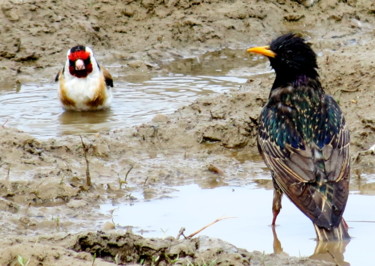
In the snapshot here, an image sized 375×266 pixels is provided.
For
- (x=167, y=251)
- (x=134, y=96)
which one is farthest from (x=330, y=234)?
(x=134, y=96)

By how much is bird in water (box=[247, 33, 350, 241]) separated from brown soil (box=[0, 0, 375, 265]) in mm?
894

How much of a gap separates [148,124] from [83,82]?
260 cm

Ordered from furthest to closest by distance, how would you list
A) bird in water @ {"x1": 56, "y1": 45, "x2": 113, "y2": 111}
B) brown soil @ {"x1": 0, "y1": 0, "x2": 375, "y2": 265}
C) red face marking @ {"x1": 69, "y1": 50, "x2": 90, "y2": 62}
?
red face marking @ {"x1": 69, "y1": 50, "x2": 90, "y2": 62} < bird in water @ {"x1": 56, "y1": 45, "x2": 113, "y2": 111} < brown soil @ {"x1": 0, "y1": 0, "x2": 375, "y2": 265}

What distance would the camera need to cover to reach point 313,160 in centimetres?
720

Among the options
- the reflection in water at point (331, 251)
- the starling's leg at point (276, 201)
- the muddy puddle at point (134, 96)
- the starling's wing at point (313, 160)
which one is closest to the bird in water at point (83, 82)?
the muddy puddle at point (134, 96)

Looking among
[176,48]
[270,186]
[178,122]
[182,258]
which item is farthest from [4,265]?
[176,48]

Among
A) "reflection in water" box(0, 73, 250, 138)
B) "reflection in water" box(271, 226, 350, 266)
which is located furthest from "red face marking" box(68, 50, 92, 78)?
"reflection in water" box(271, 226, 350, 266)

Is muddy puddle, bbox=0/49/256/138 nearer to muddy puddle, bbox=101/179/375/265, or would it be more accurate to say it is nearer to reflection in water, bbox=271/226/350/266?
muddy puddle, bbox=101/179/375/265

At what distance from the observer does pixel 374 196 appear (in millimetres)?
8242

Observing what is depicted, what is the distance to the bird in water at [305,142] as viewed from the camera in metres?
6.93

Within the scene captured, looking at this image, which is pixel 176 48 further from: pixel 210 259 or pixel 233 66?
pixel 210 259

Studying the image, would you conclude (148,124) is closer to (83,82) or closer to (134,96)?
(134,96)

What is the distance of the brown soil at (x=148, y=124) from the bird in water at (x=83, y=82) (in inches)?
28.4

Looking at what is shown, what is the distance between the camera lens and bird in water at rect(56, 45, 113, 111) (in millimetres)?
11648
